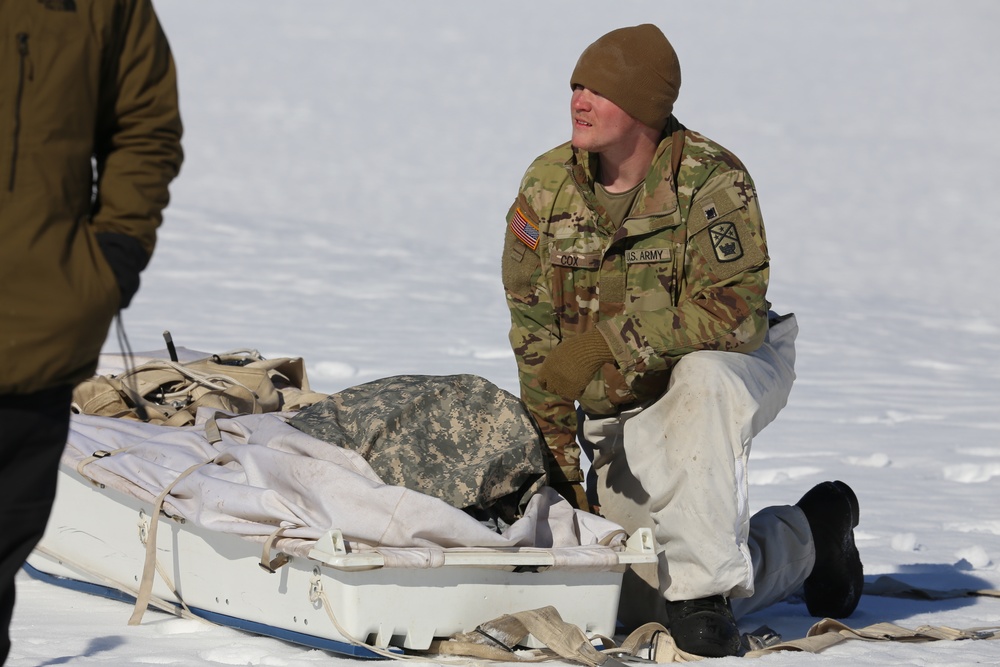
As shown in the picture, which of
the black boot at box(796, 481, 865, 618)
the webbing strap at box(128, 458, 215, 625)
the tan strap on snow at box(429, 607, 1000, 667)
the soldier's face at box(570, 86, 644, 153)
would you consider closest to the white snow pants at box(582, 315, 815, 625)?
the tan strap on snow at box(429, 607, 1000, 667)

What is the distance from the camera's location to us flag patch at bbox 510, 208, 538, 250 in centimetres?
401

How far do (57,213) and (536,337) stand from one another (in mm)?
2128

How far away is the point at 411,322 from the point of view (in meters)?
10.2

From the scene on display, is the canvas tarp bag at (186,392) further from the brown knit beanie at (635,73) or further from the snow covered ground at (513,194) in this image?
the brown knit beanie at (635,73)

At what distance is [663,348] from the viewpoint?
361 cm

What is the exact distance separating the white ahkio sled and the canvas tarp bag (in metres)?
0.41

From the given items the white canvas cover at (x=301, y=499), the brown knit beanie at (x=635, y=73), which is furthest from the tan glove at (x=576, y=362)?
the brown knit beanie at (x=635, y=73)

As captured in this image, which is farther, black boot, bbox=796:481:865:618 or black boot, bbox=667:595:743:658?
black boot, bbox=796:481:865:618

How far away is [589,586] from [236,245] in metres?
10.2

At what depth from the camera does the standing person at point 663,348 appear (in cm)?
354

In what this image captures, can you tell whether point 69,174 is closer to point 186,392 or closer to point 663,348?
point 663,348

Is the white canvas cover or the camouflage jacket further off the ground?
the camouflage jacket

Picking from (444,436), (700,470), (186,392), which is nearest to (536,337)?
(444,436)

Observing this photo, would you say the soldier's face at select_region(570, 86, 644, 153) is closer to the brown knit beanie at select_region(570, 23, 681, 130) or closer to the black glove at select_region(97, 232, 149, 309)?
the brown knit beanie at select_region(570, 23, 681, 130)
